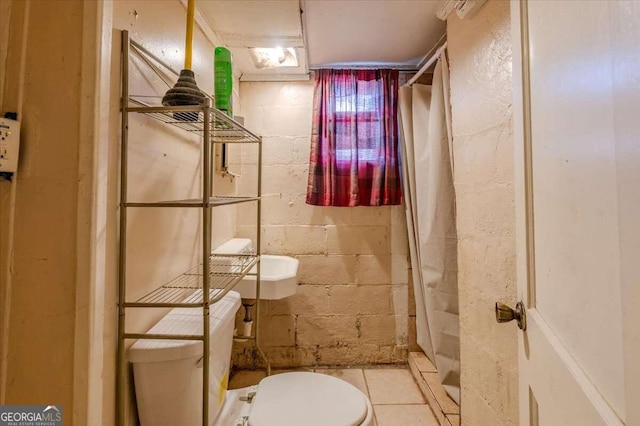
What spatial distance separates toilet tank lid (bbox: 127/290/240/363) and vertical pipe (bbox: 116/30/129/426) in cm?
4

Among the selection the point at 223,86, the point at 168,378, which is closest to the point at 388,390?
the point at 168,378

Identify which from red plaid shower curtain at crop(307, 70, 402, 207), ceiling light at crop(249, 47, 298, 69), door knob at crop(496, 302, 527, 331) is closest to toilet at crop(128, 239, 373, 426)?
door knob at crop(496, 302, 527, 331)

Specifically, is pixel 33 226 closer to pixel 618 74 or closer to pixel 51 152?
pixel 51 152

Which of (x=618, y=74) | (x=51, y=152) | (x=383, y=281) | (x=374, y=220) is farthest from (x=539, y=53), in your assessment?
(x=383, y=281)

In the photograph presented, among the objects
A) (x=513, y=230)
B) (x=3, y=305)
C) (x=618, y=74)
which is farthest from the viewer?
(x=513, y=230)

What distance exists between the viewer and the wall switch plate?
0.55 m

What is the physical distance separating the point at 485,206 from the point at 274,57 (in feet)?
4.74

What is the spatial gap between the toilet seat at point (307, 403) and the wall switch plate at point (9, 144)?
969mm

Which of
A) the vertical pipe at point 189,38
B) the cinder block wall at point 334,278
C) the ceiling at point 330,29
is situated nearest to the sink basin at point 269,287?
the cinder block wall at point 334,278

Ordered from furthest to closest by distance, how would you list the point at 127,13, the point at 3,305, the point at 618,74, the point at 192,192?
the point at 192,192 → the point at 127,13 → the point at 3,305 → the point at 618,74

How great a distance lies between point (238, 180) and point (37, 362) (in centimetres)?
158

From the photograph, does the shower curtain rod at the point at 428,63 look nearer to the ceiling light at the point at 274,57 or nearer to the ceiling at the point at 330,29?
the ceiling at the point at 330,29

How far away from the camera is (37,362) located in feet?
1.90

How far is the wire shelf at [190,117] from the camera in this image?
0.84m
